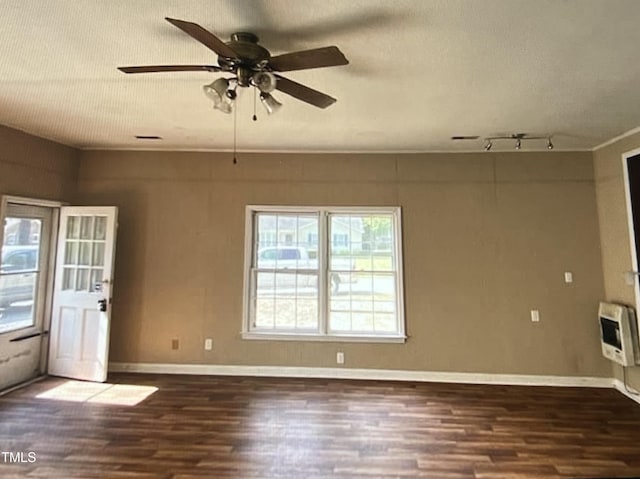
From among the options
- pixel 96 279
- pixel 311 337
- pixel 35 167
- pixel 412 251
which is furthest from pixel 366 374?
pixel 35 167

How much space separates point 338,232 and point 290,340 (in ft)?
4.73

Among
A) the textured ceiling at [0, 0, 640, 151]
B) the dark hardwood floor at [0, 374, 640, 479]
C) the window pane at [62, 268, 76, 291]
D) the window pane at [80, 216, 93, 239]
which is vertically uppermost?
the textured ceiling at [0, 0, 640, 151]

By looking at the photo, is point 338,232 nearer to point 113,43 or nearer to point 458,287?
point 458,287

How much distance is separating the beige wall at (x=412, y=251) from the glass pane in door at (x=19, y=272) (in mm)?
766

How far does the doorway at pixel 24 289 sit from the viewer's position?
11.9ft

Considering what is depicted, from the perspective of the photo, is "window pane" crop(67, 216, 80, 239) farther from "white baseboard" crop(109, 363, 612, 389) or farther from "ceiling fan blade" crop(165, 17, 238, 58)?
"ceiling fan blade" crop(165, 17, 238, 58)

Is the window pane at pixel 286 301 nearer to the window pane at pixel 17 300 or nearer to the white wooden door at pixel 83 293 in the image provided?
the white wooden door at pixel 83 293

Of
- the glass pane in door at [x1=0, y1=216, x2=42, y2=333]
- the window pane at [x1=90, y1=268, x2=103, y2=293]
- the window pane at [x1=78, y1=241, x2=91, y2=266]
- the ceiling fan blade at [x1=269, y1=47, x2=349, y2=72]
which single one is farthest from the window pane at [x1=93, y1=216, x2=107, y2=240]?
the ceiling fan blade at [x1=269, y1=47, x2=349, y2=72]

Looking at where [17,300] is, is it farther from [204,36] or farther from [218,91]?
[204,36]

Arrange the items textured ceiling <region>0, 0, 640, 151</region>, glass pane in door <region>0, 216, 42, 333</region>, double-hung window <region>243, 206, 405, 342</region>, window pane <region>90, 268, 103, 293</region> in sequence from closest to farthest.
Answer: textured ceiling <region>0, 0, 640, 151</region>, glass pane in door <region>0, 216, 42, 333</region>, window pane <region>90, 268, 103, 293</region>, double-hung window <region>243, 206, 405, 342</region>

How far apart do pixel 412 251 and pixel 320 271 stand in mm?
1140

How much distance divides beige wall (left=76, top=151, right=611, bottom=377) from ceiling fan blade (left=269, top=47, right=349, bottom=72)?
2451 millimetres

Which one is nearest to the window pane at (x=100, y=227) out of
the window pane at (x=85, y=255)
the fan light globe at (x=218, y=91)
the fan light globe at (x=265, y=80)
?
the window pane at (x=85, y=255)

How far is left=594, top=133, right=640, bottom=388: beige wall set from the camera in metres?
3.60
